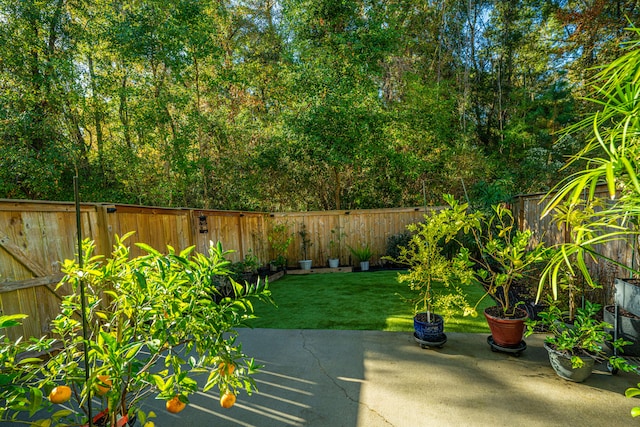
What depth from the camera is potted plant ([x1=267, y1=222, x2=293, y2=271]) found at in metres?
7.23

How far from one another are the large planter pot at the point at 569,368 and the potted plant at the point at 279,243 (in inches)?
219

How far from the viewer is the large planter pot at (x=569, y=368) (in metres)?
2.21

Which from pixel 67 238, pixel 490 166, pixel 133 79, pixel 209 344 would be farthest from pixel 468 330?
pixel 133 79

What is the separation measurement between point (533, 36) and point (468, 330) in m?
12.5

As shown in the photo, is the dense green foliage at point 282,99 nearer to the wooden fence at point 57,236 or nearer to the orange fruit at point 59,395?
the wooden fence at point 57,236

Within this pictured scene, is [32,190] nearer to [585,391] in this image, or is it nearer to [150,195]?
[150,195]

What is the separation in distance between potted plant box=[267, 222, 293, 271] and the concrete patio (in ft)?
13.9

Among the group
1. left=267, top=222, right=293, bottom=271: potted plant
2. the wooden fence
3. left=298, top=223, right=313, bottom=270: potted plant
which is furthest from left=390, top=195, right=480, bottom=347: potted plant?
left=298, top=223, right=313, bottom=270: potted plant

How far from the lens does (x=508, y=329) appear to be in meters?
2.69

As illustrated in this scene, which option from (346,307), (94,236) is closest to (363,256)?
(346,307)

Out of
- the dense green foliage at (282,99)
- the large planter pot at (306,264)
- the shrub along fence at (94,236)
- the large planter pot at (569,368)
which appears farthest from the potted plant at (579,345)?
the large planter pot at (306,264)

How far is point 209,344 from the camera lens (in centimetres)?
100

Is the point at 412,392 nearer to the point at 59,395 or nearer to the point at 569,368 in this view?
the point at 569,368

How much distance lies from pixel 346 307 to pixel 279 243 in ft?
11.2
